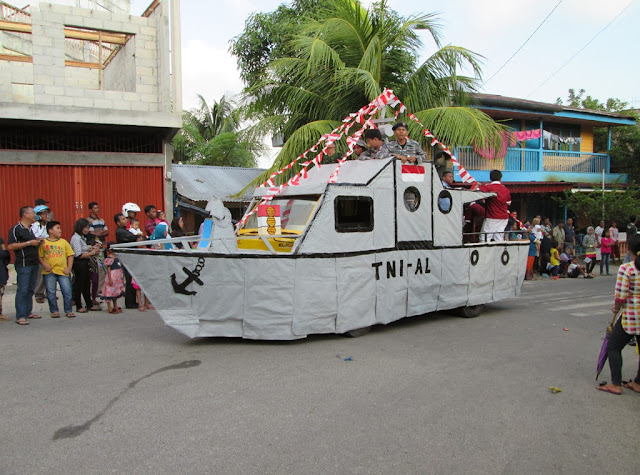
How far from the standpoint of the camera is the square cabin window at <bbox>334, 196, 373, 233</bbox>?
6922 mm

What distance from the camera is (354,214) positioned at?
280 inches

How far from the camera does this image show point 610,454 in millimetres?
3842

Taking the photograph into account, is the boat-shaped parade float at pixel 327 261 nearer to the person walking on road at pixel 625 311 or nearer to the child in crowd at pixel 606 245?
the person walking on road at pixel 625 311

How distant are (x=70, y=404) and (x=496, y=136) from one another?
11174 millimetres

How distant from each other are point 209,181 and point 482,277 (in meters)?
13.3

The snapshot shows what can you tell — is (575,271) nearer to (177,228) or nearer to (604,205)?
(604,205)

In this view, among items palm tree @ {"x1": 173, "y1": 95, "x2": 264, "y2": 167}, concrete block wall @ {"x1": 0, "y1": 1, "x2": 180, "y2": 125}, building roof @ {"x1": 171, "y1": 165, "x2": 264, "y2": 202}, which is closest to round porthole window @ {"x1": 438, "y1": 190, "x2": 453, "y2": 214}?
concrete block wall @ {"x1": 0, "y1": 1, "x2": 180, "y2": 125}

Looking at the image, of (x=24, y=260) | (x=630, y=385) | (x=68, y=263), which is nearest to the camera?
(x=630, y=385)

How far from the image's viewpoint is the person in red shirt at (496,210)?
918 cm

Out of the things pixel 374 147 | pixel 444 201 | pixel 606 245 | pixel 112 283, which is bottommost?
pixel 112 283

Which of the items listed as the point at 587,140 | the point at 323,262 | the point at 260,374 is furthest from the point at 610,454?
the point at 587,140

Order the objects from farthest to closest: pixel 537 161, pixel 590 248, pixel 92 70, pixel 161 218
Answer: pixel 537 161 < pixel 590 248 < pixel 92 70 < pixel 161 218

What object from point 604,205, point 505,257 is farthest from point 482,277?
point 604,205

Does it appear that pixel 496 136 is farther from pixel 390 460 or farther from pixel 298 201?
pixel 390 460
